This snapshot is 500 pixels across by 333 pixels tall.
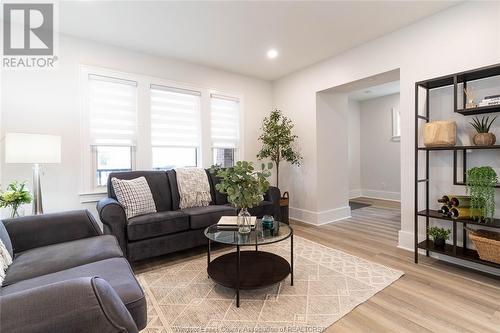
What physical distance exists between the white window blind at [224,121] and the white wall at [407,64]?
1096mm

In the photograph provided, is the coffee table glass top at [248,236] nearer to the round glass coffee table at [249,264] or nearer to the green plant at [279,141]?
the round glass coffee table at [249,264]

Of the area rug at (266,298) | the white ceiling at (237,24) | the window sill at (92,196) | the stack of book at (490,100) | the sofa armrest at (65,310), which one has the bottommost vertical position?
the area rug at (266,298)

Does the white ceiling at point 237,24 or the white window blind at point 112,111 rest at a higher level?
the white ceiling at point 237,24

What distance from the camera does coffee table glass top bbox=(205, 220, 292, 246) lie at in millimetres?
1965

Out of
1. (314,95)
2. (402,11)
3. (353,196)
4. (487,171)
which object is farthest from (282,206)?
(353,196)

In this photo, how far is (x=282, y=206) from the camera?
4.01 m

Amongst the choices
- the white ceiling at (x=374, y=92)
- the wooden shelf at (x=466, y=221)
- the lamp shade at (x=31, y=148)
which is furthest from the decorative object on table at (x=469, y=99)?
the lamp shade at (x=31, y=148)

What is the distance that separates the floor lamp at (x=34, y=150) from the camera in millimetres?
2225

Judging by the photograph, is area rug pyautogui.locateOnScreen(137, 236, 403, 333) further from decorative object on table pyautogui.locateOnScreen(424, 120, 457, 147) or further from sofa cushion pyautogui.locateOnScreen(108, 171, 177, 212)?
decorative object on table pyautogui.locateOnScreen(424, 120, 457, 147)

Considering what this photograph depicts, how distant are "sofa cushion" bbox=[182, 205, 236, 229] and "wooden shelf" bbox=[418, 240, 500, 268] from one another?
2.13m

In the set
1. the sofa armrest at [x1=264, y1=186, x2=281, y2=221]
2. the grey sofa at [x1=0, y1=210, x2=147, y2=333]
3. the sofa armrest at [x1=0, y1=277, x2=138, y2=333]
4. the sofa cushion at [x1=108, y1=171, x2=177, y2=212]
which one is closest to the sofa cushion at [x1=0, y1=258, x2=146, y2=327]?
the grey sofa at [x1=0, y1=210, x2=147, y2=333]

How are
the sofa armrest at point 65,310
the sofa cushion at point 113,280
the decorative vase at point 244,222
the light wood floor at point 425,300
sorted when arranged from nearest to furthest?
the sofa armrest at point 65,310 < the sofa cushion at point 113,280 < the light wood floor at point 425,300 < the decorative vase at point 244,222

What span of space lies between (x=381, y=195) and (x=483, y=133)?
4264 millimetres

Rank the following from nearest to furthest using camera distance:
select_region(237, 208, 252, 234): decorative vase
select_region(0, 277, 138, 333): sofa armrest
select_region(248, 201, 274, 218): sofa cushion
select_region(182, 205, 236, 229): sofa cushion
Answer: select_region(0, 277, 138, 333): sofa armrest
select_region(237, 208, 252, 234): decorative vase
select_region(182, 205, 236, 229): sofa cushion
select_region(248, 201, 274, 218): sofa cushion
